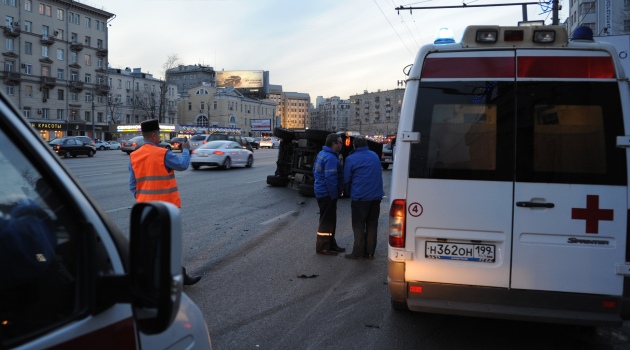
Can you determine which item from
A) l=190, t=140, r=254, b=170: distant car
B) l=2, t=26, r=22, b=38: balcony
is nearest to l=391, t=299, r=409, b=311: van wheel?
l=190, t=140, r=254, b=170: distant car

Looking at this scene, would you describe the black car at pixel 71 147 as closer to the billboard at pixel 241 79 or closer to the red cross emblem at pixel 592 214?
the red cross emblem at pixel 592 214

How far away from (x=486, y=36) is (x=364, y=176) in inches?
127

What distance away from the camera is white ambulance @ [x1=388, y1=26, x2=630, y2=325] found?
3816mm

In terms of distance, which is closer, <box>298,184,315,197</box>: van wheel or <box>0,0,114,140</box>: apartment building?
<box>298,184,315,197</box>: van wheel

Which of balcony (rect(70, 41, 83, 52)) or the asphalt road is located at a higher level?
balcony (rect(70, 41, 83, 52))

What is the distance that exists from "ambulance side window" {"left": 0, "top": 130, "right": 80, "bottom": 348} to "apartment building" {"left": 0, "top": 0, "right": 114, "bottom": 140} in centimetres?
7073

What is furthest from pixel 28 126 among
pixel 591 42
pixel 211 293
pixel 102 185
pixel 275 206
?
pixel 102 185

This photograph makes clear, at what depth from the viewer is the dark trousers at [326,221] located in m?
7.67

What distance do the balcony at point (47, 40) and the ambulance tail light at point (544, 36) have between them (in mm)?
79662

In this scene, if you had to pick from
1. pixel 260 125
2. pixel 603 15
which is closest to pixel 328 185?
pixel 603 15

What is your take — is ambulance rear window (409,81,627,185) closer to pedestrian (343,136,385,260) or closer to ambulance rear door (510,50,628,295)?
ambulance rear door (510,50,628,295)

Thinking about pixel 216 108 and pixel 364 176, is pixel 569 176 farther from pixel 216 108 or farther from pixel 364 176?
pixel 216 108

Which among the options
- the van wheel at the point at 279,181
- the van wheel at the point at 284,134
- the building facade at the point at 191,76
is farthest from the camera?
the building facade at the point at 191,76

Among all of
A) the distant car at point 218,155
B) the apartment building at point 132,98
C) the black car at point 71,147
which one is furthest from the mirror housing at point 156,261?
the apartment building at point 132,98
